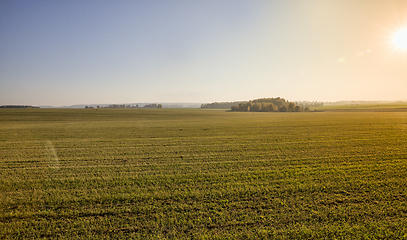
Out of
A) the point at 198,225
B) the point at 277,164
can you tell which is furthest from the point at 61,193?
the point at 277,164

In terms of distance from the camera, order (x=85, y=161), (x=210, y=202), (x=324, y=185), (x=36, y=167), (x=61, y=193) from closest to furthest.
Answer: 1. (x=210, y=202)
2. (x=61, y=193)
3. (x=324, y=185)
4. (x=36, y=167)
5. (x=85, y=161)

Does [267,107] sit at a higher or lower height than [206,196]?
higher

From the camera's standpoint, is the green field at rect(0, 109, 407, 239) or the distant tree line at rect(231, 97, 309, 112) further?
the distant tree line at rect(231, 97, 309, 112)

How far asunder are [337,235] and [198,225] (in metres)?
3.48

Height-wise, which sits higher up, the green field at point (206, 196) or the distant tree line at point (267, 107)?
the distant tree line at point (267, 107)

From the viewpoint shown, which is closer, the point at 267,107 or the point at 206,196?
the point at 206,196

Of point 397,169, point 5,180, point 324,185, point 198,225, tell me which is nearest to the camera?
point 198,225

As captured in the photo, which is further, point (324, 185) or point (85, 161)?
point (85, 161)

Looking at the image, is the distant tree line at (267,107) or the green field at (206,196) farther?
the distant tree line at (267,107)

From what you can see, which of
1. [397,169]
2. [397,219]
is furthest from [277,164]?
[397,169]

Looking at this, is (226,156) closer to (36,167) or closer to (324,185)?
(324,185)

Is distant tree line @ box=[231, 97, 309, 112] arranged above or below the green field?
above

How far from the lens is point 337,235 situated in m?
4.40

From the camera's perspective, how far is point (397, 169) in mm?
8617
